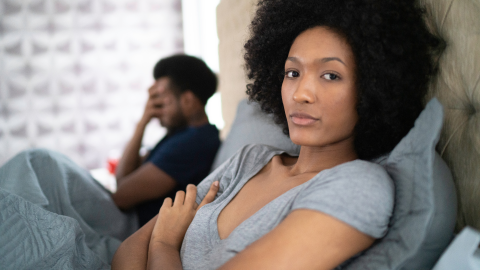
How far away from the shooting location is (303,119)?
79cm

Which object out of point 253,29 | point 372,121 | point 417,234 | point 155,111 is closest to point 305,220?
point 417,234

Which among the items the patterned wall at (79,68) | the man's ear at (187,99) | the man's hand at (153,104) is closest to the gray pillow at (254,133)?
the man's ear at (187,99)

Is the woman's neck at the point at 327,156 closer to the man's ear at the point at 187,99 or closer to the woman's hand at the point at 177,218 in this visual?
the woman's hand at the point at 177,218

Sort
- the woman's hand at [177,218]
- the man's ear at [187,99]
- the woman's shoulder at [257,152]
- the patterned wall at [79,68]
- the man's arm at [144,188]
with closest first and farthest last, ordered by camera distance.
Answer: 1. the woman's hand at [177,218]
2. the woman's shoulder at [257,152]
3. the man's arm at [144,188]
4. the man's ear at [187,99]
5. the patterned wall at [79,68]

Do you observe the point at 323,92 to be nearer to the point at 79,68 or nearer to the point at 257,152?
the point at 257,152

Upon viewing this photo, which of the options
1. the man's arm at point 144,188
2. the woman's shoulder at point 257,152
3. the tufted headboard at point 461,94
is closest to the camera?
the tufted headboard at point 461,94

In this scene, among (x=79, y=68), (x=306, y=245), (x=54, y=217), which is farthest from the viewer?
(x=79, y=68)

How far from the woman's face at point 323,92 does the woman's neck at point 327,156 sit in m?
0.06

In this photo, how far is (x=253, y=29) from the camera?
1.14 metres

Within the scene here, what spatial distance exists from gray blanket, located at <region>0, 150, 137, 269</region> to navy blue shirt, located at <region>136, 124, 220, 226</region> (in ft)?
0.31

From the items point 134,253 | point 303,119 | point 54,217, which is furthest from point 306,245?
point 54,217

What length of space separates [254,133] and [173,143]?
44cm

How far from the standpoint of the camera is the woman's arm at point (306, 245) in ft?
1.82

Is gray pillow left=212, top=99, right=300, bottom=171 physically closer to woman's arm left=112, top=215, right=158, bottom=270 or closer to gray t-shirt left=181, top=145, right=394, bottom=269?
gray t-shirt left=181, top=145, right=394, bottom=269
